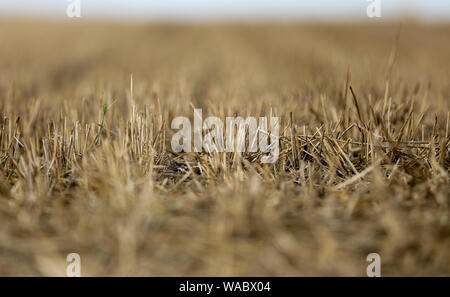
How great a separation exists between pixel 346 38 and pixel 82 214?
340 inches

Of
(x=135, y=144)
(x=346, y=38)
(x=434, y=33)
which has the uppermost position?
(x=434, y=33)

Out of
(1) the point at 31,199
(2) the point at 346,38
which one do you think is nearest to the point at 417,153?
(1) the point at 31,199

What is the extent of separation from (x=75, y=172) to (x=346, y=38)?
8.37 meters

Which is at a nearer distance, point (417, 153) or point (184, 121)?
point (417, 153)

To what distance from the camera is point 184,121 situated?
247cm

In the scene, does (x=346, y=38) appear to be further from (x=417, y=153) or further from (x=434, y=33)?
(x=417, y=153)

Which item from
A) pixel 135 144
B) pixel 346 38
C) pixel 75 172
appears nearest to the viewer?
pixel 75 172

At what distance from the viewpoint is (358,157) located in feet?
5.83

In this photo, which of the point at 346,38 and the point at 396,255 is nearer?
the point at 396,255
